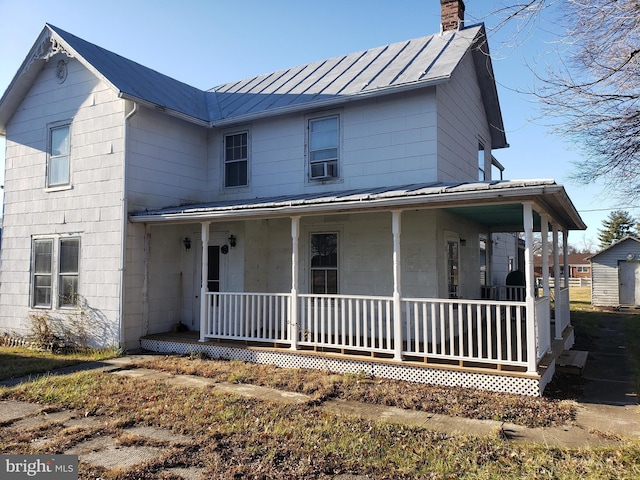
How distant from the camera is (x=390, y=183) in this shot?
980 centimetres

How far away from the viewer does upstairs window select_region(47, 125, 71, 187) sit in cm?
1133

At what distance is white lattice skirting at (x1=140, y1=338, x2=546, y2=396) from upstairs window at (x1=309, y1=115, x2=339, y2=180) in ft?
14.0

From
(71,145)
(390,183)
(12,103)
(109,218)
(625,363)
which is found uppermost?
Answer: (12,103)

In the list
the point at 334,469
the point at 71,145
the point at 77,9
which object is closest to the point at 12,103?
the point at 71,145

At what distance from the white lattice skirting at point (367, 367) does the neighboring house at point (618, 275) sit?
18662 millimetres

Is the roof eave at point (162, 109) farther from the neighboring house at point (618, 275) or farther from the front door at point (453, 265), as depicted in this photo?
the neighboring house at point (618, 275)

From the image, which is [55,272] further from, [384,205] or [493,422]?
[493,422]

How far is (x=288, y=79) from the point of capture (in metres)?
12.8

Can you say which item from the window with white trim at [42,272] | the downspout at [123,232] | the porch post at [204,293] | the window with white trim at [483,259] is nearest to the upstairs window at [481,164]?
the window with white trim at [483,259]

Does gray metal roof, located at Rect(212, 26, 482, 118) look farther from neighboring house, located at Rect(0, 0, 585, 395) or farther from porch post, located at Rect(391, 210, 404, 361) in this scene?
porch post, located at Rect(391, 210, 404, 361)

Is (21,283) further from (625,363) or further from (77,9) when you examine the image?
(625,363)

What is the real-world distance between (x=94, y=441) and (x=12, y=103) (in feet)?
36.0

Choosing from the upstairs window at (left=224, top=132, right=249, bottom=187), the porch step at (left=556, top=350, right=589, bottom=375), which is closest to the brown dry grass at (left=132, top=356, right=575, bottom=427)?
the porch step at (left=556, top=350, right=589, bottom=375)

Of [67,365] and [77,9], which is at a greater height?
[77,9]
